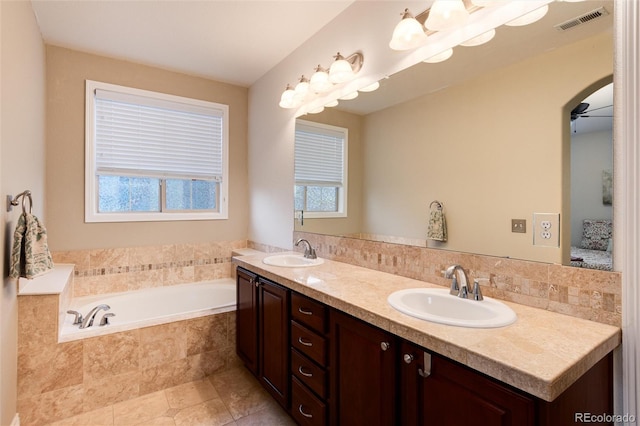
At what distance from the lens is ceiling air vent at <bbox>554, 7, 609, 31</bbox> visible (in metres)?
1.16

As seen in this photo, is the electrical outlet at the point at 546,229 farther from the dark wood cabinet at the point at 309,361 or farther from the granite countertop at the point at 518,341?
the dark wood cabinet at the point at 309,361

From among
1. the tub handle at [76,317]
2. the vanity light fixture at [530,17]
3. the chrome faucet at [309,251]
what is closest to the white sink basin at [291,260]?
the chrome faucet at [309,251]

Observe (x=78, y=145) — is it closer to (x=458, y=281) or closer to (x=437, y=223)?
(x=437, y=223)

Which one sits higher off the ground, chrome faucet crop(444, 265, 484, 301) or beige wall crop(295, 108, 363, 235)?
beige wall crop(295, 108, 363, 235)

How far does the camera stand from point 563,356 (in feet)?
2.93

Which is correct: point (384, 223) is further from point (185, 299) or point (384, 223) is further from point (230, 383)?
point (185, 299)

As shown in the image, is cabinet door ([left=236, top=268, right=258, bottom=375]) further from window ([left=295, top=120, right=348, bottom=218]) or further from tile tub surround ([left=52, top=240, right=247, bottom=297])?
tile tub surround ([left=52, top=240, right=247, bottom=297])

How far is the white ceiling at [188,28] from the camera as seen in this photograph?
2.19 meters

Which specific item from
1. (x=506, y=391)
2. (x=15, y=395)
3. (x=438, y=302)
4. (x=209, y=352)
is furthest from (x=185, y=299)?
(x=506, y=391)

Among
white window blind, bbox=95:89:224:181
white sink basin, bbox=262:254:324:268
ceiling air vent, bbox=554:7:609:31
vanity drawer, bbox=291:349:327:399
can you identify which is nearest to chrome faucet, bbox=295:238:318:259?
white sink basin, bbox=262:254:324:268

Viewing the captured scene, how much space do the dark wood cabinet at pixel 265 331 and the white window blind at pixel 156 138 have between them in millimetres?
1546

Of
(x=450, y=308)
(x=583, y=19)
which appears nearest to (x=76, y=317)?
(x=450, y=308)

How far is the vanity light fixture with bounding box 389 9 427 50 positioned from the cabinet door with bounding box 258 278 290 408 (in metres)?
1.49

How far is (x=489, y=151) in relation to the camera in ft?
4.83
